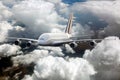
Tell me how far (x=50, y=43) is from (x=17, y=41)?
70.2 feet

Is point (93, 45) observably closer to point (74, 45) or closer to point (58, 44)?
point (74, 45)

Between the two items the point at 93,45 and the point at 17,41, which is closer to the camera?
the point at 93,45

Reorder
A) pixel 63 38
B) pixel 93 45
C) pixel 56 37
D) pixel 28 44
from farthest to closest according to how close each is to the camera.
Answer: pixel 63 38, pixel 56 37, pixel 28 44, pixel 93 45

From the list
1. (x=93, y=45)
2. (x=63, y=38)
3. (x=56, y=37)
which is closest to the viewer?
(x=93, y=45)

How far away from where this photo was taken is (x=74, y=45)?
508 feet

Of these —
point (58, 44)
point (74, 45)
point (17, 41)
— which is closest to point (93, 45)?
point (74, 45)

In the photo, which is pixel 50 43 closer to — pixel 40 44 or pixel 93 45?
pixel 40 44

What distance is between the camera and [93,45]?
14875 cm

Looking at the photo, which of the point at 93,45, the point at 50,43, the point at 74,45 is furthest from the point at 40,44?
the point at 93,45

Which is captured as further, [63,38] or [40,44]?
[63,38]

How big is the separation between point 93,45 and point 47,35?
118 feet

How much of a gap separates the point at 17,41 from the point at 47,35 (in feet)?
66.1

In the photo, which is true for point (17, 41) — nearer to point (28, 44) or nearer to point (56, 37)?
point (28, 44)

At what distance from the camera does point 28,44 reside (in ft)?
540
